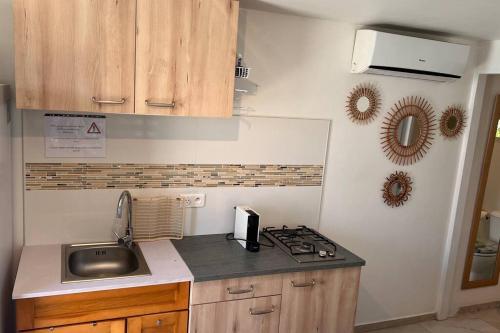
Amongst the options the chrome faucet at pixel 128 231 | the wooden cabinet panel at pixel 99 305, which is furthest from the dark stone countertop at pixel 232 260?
the chrome faucet at pixel 128 231

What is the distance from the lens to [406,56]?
2783 mm

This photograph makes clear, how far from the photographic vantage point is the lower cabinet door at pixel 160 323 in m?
2.03

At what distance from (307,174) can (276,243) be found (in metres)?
0.56

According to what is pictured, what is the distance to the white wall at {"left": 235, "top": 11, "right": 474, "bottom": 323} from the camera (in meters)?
2.65

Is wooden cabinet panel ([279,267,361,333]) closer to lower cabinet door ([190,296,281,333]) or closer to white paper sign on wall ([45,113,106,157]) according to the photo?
lower cabinet door ([190,296,281,333])

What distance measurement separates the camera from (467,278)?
3729mm

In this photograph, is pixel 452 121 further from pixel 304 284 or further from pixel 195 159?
pixel 195 159

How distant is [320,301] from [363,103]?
1373mm

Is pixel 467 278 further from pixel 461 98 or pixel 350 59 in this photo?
pixel 350 59

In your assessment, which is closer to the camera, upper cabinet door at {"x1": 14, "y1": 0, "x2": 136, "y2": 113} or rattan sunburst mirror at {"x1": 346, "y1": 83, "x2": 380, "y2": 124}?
upper cabinet door at {"x1": 14, "y1": 0, "x2": 136, "y2": 113}

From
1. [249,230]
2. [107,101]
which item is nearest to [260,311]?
[249,230]

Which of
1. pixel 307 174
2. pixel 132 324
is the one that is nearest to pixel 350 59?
pixel 307 174

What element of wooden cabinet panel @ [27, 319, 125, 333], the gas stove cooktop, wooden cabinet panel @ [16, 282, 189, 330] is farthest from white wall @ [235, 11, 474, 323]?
wooden cabinet panel @ [27, 319, 125, 333]

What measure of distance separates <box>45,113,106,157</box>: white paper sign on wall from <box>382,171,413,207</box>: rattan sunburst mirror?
201 centimetres
